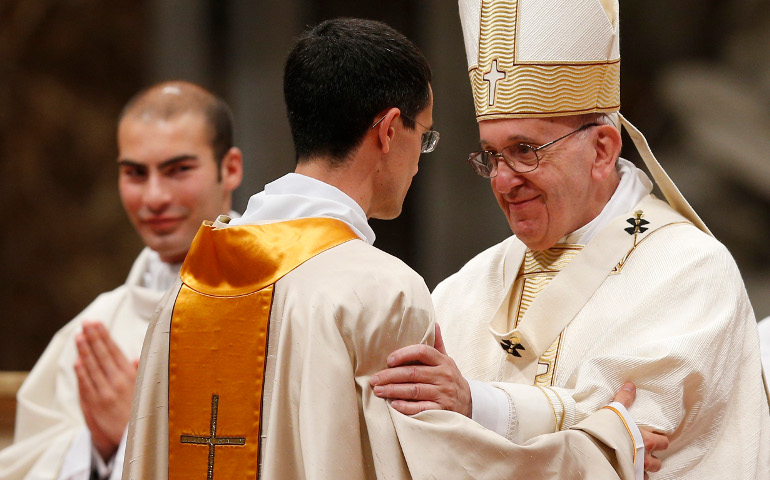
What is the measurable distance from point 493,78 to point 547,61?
0.56 ft

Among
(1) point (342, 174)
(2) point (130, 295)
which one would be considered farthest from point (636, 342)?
(2) point (130, 295)

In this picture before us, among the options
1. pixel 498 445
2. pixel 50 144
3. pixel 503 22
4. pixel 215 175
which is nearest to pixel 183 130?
pixel 215 175

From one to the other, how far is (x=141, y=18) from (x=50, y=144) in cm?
107

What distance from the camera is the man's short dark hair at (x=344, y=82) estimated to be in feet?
8.43

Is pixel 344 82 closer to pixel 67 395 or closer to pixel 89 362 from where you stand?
pixel 89 362

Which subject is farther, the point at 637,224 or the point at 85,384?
the point at 85,384

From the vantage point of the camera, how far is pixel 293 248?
249cm

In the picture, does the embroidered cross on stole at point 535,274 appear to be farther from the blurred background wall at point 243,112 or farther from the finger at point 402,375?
the blurred background wall at point 243,112

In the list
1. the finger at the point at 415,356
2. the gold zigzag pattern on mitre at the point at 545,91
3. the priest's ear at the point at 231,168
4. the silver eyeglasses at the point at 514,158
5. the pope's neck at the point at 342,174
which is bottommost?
the finger at the point at 415,356

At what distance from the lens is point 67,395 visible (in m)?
4.74

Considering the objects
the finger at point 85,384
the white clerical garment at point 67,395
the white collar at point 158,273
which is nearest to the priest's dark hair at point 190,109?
the white collar at point 158,273

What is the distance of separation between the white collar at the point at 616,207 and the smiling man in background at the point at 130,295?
184cm

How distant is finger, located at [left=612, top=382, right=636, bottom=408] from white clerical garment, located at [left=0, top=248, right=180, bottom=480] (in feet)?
6.93

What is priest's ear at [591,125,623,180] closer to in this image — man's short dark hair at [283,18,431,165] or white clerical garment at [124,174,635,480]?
man's short dark hair at [283,18,431,165]
